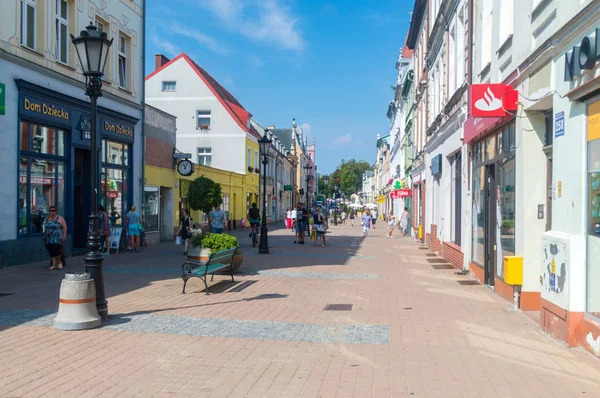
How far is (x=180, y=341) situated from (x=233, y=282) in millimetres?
5372

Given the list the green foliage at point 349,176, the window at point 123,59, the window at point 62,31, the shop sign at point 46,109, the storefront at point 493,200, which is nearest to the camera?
the storefront at point 493,200

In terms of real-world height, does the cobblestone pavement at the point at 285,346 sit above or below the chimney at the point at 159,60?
below

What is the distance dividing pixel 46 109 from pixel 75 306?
31.5ft

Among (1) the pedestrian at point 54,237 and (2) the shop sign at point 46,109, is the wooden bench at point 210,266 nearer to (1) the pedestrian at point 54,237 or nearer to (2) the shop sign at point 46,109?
(1) the pedestrian at point 54,237

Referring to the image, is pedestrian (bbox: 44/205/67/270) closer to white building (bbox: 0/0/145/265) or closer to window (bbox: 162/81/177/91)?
white building (bbox: 0/0/145/265)

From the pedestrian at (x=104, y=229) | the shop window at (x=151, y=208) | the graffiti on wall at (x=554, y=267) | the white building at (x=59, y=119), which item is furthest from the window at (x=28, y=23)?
the graffiti on wall at (x=554, y=267)

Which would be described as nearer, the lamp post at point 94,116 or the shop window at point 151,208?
the lamp post at point 94,116

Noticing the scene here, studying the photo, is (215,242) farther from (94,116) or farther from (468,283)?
(468,283)

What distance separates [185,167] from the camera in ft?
85.1

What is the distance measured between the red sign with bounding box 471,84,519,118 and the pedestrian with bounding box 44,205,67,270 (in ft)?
32.3

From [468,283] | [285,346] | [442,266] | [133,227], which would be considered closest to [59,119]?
[133,227]

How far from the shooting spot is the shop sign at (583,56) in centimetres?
587

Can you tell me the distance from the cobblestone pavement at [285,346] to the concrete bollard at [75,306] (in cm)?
17

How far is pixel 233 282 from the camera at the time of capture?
1231cm
